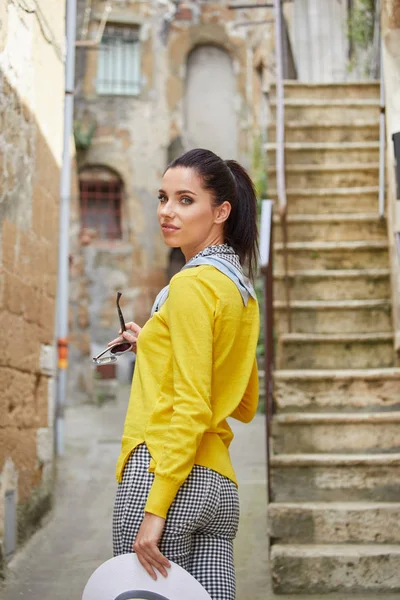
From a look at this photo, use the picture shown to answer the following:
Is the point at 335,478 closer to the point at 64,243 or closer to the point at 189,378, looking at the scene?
the point at 189,378

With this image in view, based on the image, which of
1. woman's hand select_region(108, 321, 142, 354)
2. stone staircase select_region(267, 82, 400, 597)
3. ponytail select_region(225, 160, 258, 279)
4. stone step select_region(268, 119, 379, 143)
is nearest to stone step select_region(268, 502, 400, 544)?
stone staircase select_region(267, 82, 400, 597)

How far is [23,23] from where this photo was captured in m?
3.44

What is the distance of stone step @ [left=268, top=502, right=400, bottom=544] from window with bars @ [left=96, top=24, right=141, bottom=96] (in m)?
11.4

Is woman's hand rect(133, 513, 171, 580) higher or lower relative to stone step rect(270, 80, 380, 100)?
lower

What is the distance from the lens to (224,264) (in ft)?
5.32

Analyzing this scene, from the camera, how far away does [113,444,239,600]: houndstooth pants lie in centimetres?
147

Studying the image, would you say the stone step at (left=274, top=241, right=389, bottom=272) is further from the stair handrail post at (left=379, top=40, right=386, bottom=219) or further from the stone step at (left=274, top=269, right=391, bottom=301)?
the stair handrail post at (left=379, top=40, right=386, bottom=219)

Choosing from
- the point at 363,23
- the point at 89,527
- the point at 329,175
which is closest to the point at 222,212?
the point at 89,527

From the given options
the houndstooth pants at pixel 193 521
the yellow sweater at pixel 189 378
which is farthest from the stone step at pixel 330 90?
the houndstooth pants at pixel 193 521

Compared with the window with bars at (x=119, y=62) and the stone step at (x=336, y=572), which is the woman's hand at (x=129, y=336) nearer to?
the stone step at (x=336, y=572)

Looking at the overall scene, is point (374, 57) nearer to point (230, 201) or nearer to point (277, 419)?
point (277, 419)

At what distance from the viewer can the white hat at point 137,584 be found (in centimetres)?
141

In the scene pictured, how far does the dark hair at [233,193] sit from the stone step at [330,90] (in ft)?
14.0

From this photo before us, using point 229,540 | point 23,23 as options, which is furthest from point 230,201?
point 23,23
